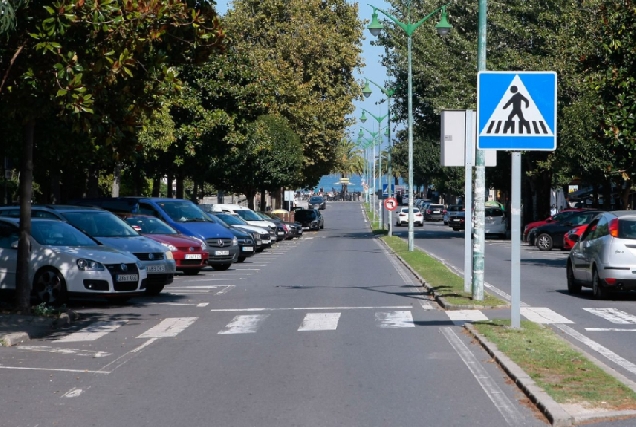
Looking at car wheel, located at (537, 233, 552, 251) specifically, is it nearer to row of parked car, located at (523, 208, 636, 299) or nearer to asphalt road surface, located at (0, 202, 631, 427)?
row of parked car, located at (523, 208, 636, 299)

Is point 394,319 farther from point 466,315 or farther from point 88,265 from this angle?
point 88,265

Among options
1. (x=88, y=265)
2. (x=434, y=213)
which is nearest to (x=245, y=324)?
(x=88, y=265)

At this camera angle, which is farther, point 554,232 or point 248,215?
point 248,215

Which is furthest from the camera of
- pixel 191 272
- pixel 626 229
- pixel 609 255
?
pixel 191 272

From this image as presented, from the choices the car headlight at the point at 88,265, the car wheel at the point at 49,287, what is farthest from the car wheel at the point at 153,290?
the car wheel at the point at 49,287

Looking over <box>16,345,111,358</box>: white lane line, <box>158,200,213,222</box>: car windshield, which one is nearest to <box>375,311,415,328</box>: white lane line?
<box>16,345,111,358</box>: white lane line

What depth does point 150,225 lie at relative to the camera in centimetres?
2688

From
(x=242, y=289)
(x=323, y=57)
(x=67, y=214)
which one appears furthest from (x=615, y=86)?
(x=323, y=57)

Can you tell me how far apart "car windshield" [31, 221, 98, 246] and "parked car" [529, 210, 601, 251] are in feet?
86.8

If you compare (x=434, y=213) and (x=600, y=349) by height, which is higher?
(x=434, y=213)

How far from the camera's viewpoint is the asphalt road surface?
8.61 m

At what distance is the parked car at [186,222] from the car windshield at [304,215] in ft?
151

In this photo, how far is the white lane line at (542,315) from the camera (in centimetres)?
1534

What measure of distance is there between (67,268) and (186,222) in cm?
1228
